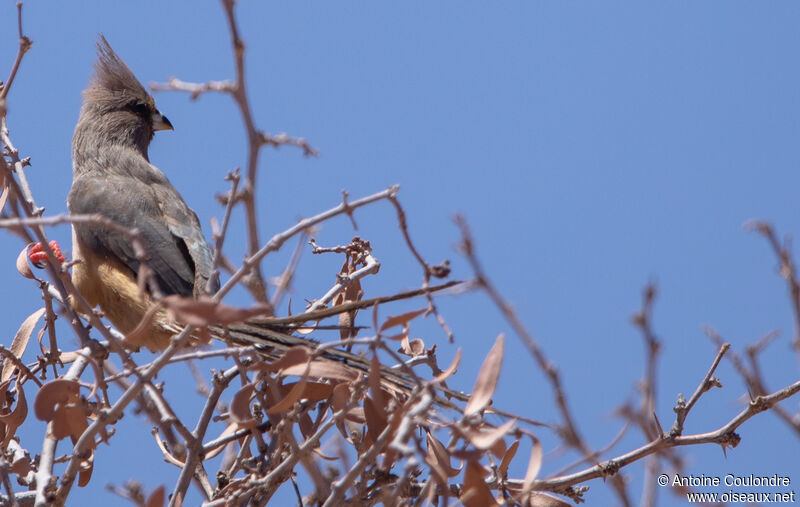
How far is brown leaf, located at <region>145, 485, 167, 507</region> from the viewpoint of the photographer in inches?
73.3

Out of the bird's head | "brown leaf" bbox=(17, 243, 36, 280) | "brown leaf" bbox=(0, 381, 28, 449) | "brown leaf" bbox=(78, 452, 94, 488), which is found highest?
the bird's head

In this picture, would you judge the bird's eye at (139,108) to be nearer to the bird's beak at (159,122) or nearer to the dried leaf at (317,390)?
the bird's beak at (159,122)

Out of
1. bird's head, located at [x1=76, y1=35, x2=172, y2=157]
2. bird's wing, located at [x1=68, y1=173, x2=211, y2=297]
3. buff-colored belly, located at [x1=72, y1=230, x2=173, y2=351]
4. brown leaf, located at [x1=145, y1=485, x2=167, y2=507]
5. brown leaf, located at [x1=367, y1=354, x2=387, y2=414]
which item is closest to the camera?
brown leaf, located at [x1=367, y1=354, x2=387, y2=414]

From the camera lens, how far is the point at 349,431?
2.24 meters

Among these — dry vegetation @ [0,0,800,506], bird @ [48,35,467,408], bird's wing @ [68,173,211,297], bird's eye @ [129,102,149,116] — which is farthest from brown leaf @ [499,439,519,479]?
bird's eye @ [129,102,149,116]

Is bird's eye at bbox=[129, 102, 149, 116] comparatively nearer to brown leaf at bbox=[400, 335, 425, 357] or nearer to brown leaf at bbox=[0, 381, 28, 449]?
brown leaf at bbox=[0, 381, 28, 449]

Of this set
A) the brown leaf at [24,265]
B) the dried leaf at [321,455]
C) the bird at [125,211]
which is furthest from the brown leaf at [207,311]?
the bird at [125,211]

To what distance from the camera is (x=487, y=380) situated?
1.65m

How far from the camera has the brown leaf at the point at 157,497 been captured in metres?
1.86

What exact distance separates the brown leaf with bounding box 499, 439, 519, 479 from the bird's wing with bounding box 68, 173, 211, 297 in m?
2.68

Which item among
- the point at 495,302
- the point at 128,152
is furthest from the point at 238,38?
the point at 128,152

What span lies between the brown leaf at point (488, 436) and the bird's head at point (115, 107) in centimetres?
425

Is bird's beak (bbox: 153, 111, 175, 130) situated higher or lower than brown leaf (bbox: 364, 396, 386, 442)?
higher

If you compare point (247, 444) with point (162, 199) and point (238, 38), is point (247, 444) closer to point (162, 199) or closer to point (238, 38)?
point (238, 38)
